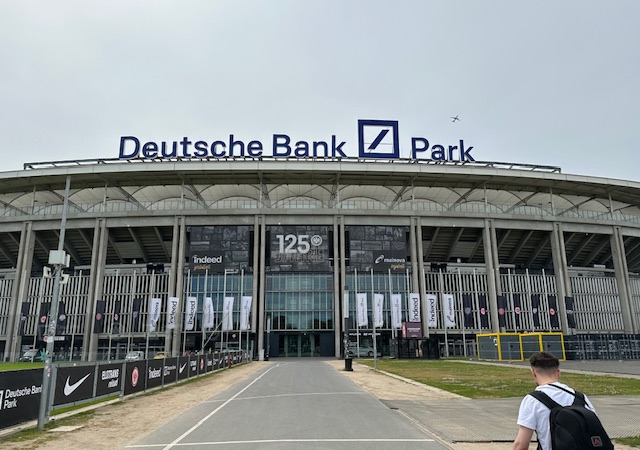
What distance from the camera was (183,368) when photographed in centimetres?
2900

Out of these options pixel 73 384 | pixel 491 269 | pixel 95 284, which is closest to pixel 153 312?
pixel 95 284

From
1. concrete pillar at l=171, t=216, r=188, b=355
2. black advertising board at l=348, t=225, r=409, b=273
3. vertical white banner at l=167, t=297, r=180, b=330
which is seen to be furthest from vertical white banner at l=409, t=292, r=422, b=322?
concrete pillar at l=171, t=216, r=188, b=355

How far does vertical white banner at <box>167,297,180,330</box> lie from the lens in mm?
60469

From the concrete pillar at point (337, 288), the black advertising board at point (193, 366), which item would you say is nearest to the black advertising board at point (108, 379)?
the black advertising board at point (193, 366)

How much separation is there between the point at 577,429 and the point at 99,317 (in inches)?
2690

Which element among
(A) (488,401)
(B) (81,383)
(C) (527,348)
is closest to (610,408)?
(A) (488,401)

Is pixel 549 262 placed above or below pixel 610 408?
above

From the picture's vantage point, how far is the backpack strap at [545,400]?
3.77m

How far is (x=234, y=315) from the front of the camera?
6731 cm

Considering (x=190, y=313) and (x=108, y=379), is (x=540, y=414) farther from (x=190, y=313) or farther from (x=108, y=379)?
(x=190, y=313)

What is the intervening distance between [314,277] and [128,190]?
30.9 meters

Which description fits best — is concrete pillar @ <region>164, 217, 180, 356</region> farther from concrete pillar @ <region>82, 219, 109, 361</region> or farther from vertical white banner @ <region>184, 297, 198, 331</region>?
concrete pillar @ <region>82, 219, 109, 361</region>

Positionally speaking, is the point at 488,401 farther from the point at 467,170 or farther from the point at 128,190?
the point at 128,190

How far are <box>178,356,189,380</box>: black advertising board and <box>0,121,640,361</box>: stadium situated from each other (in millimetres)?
30322
